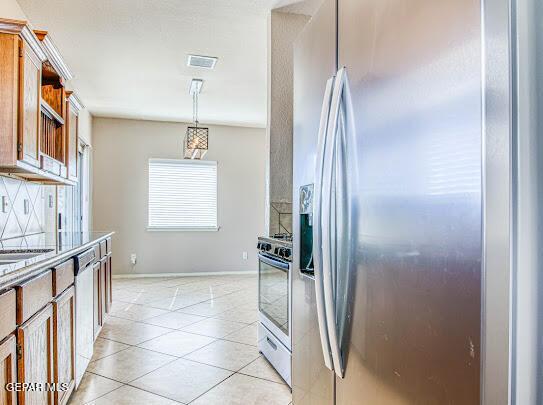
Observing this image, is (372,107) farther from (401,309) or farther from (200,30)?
(200,30)

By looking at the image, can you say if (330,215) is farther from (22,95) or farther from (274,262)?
(22,95)

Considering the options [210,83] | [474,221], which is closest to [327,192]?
[474,221]

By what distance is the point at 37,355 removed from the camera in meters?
1.55

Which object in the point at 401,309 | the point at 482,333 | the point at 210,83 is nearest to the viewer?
the point at 482,333

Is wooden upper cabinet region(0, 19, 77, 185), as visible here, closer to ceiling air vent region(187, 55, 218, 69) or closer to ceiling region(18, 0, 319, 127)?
ceiling region(18, 0, 319, 127)

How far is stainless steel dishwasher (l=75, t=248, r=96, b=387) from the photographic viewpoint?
225 cm

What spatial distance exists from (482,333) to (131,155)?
6.18 m

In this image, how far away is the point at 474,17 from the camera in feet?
2.31

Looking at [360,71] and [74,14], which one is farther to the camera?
[74,14]

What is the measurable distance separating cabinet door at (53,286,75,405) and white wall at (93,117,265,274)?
4176mm

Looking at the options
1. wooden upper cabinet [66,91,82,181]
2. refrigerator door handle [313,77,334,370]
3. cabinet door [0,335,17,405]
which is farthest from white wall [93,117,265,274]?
refrigerator door handle [313,77,334,370]

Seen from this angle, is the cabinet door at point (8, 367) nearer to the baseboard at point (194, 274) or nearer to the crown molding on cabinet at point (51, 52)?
the crown molding on cabinet at point (51, 52)

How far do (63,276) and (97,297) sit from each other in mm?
1264

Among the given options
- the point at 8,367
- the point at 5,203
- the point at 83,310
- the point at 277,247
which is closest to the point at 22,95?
the point at 5,203
